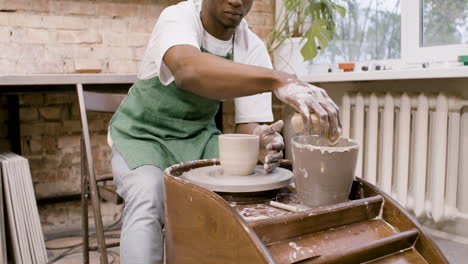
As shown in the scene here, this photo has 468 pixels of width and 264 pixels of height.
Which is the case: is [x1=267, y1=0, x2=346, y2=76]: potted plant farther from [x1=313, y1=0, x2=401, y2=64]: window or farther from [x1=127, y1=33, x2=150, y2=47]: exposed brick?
[x1=127, y1=33, x2=150, y2=47]: exposed brick

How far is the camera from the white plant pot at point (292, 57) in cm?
254

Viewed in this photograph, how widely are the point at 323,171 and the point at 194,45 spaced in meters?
0.47

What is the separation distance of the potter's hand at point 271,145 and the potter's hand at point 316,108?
Answer: 0.20 metres

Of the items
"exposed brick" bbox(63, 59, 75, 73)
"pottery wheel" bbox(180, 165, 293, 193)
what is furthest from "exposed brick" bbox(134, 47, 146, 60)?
"pottery wheel" bbox(180, 165, 293, 193)

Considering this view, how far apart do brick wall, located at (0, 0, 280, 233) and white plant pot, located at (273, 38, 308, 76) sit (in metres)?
0.81

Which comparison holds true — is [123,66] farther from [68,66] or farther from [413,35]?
[413,35]

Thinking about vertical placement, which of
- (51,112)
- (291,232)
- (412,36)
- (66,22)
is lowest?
(291,232)

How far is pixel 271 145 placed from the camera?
93 centimetres

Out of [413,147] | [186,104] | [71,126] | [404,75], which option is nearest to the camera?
[186,104]

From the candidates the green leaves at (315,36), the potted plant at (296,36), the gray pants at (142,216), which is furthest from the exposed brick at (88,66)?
the gray pants at (142,216)

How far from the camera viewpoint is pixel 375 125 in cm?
217

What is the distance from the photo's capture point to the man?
78 centimetres

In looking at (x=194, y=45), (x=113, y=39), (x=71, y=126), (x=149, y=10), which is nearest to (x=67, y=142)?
(x=71, y=126)

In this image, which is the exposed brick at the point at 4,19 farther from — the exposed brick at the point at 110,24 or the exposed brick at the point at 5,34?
the exposed brick at the point at 110,24
